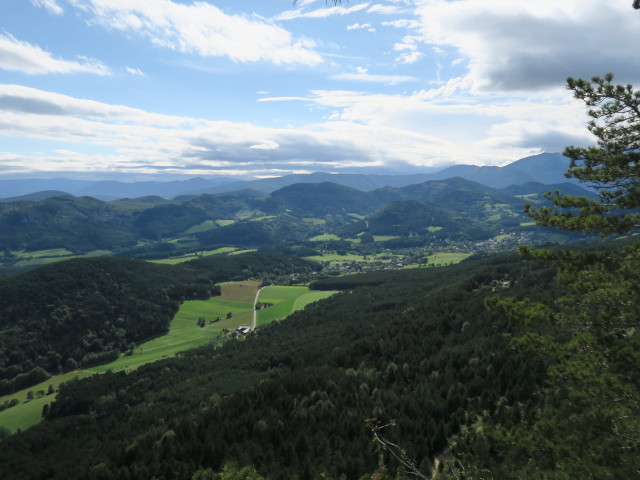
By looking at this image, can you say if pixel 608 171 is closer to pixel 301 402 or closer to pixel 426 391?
pixel 426 391

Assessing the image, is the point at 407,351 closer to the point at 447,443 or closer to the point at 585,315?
the point at 447,443

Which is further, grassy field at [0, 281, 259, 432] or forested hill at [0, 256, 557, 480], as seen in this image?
grassy field at [0, 281, 259, 432]

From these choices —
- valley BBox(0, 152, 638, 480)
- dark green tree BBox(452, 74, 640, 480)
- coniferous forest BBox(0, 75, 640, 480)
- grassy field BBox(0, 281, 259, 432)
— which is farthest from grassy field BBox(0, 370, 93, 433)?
dark green tree BBox(452, 74, 640, 480)

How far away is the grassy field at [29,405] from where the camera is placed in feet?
370

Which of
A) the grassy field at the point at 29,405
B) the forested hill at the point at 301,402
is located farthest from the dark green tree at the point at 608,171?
the grassy field at the point at 29,405

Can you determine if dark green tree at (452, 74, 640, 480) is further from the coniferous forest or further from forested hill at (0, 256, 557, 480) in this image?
forested hill at (0, 256, 557, 480)

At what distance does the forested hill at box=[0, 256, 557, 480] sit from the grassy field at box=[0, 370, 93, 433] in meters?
7.08

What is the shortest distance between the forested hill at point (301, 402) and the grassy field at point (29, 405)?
7082mm

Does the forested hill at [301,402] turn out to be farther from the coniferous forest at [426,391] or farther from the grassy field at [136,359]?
the grassy field at [136,359]

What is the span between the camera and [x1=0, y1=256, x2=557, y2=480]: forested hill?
51.4 metres

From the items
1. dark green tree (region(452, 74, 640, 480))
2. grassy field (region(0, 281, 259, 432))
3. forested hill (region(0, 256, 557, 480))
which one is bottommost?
grassy field (region(0, 281, 259, 432))

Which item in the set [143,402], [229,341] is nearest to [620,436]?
[143,402]

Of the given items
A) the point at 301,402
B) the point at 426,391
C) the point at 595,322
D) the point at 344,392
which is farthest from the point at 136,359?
the point at 595,322

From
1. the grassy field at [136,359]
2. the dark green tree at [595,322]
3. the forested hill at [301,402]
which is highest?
the dark green tree at [595,322]
